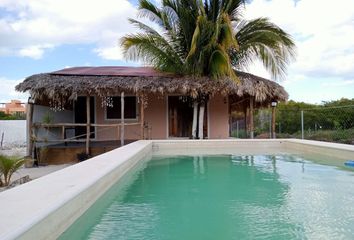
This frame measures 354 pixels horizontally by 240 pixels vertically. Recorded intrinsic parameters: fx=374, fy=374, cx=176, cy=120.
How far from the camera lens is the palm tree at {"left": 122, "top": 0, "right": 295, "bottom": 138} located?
1352 cm

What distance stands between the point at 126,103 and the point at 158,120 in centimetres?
154

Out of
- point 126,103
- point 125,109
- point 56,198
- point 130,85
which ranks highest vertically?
point 130,85

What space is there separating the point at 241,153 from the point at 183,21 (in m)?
5.34

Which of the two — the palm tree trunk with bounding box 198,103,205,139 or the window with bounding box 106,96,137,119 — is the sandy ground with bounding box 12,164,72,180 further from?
the palm tree trunk with bounding box 198,103,205,139

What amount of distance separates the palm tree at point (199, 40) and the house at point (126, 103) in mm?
545

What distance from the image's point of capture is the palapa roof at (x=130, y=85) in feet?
41.8

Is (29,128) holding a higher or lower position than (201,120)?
lower

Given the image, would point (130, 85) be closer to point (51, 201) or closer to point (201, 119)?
point (201, 119)

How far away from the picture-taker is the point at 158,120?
632 inches

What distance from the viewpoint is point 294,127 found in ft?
59.8

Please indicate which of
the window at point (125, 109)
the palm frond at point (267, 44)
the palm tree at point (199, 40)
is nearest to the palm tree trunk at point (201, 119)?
the palm tree at point (199, 40)

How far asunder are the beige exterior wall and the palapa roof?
214 cm

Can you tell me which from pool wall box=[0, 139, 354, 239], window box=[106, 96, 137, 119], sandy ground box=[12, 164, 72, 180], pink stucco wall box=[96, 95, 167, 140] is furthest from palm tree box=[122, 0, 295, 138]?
pool wall box=[0, 139, 354, 239]

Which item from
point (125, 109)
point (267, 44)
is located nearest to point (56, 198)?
point (267, 44)
